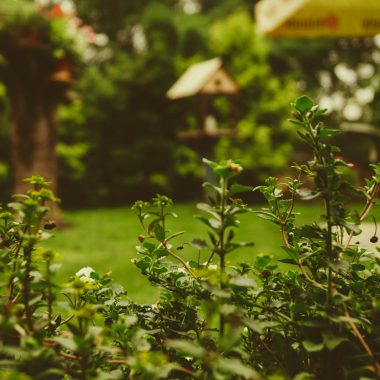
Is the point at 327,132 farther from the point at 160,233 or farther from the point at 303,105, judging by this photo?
the point at 160,233

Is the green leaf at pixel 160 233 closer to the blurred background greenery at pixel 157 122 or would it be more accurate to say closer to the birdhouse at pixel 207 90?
the birdhouse at pixel 207 90

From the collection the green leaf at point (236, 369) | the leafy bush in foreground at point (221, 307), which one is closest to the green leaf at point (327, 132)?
the leafy bush in foreground at point (221, 307)

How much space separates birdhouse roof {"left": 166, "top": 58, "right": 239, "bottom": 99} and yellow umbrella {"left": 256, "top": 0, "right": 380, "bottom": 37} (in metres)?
4.40

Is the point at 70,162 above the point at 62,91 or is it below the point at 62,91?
below

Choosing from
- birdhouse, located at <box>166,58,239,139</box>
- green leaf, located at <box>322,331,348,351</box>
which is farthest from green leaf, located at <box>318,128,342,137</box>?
birdhouse, located at <box>166,58,239,139</box>

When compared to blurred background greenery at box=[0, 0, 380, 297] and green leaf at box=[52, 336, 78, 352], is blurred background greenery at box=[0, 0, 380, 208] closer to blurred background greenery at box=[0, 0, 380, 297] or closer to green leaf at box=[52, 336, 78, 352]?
blurred background greenery at box=[0, 0, 380, 297]

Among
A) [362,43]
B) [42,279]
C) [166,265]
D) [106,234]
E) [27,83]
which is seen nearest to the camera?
[42,279]

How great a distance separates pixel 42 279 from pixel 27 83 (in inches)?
259

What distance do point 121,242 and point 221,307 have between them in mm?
6195

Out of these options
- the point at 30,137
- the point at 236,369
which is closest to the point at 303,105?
the point at 236,369

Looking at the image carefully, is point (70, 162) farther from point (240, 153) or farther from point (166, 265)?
point (166, 265)

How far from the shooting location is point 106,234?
7867mm

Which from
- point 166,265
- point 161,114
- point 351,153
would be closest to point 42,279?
point 166,265

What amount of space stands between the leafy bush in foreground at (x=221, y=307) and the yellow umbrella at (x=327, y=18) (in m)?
3.18
